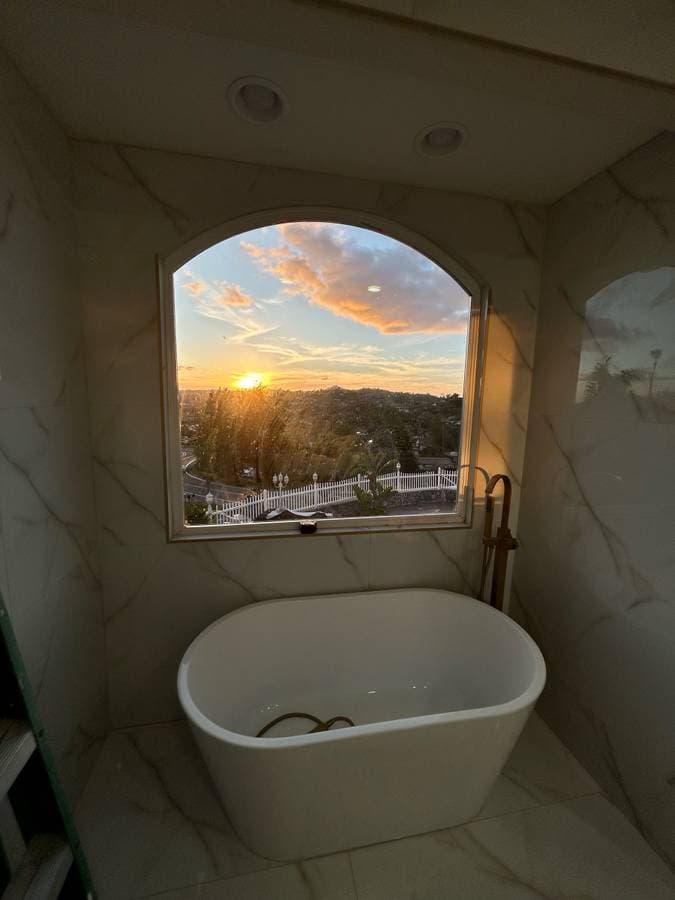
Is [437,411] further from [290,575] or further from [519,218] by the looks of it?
[290,575]

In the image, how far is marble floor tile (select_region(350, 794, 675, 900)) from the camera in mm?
1101

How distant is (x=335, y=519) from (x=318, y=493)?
146 mm

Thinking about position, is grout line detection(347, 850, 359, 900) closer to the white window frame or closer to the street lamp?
the white window frame

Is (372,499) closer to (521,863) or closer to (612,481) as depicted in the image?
(612,481)

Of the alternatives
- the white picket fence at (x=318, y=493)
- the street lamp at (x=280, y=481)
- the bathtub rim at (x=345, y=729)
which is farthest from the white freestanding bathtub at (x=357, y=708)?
the street lamp at (x=280, y=481)

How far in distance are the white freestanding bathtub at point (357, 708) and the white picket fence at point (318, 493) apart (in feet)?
1.34

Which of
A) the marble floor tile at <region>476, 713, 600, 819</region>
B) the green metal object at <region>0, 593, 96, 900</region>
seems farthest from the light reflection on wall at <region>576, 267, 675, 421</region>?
the green metal object at <region>0, 593, 96, 900</region>

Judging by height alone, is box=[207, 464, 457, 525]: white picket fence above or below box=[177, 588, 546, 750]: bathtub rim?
above

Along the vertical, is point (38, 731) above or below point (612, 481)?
below

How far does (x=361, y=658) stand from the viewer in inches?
67.8

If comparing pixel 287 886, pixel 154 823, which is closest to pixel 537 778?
pixel 287 886

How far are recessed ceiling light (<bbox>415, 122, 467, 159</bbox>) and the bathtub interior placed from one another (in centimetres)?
178

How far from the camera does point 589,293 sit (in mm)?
1472

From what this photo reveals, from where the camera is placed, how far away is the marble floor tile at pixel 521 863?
110 centimetres
